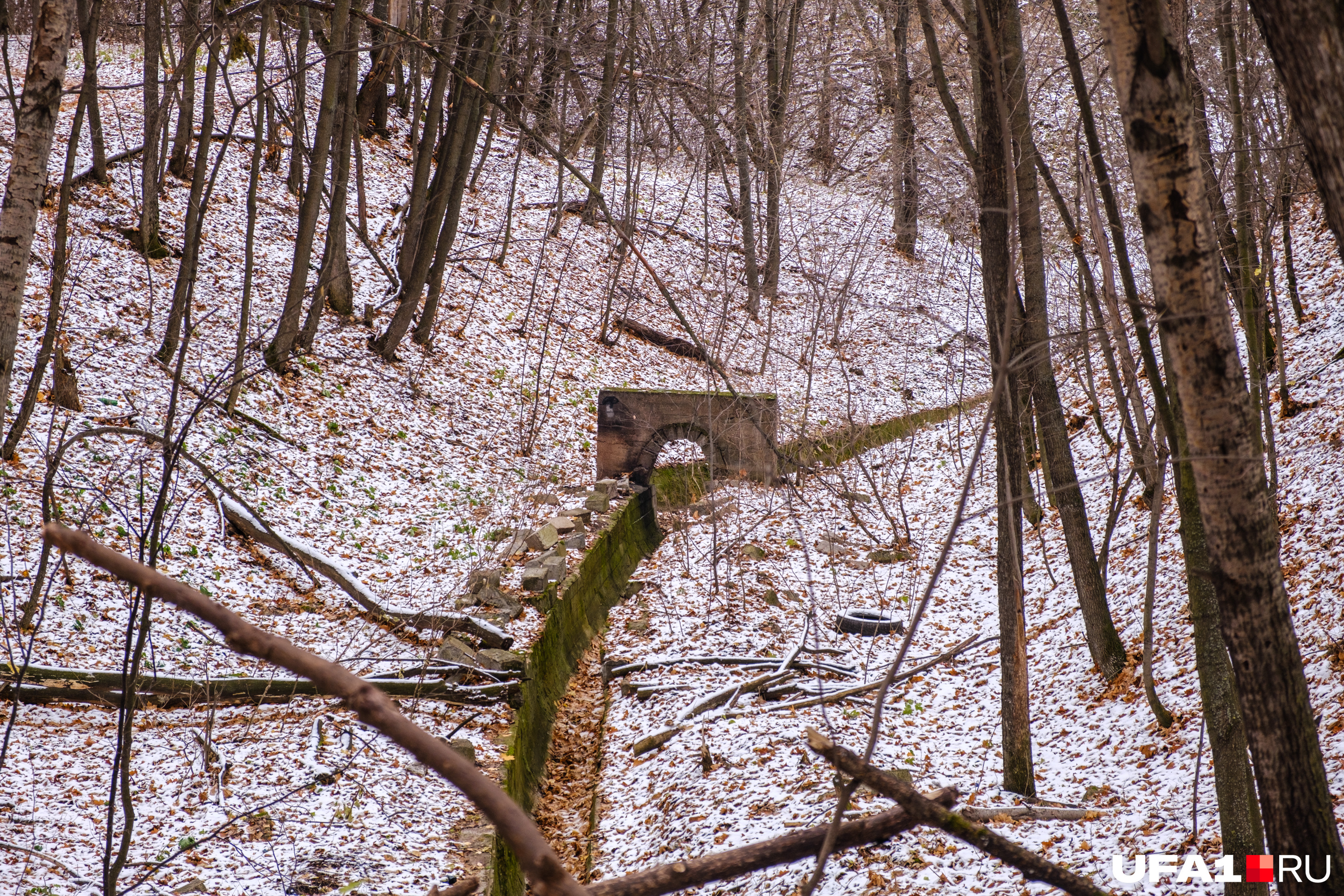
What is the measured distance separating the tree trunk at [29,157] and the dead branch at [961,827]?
3971 mm

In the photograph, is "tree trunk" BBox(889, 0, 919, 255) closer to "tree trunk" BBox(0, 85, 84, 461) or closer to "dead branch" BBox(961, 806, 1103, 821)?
"tree trunk" BBox(0, 85, 84, 461)

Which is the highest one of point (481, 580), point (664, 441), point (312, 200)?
point (312, 200)

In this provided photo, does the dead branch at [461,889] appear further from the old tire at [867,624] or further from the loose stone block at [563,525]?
the loose stone block at [563,525]

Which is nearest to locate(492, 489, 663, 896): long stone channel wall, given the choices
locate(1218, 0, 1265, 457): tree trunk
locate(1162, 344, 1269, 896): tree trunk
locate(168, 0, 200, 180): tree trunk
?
locate(1162, 344, 1269, 896): tree trunk

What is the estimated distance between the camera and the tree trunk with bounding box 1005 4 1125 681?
563 centimetres

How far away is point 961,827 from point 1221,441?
1295 mm

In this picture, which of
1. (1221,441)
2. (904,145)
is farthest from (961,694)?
(904,145)

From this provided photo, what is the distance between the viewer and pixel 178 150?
562 inches

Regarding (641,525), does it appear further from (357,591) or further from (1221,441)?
(1221,441)

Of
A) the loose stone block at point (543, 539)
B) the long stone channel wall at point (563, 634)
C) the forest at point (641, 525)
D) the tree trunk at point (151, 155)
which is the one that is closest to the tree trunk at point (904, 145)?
the forest at point (641, 525)

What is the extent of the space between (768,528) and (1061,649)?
524 centimetres

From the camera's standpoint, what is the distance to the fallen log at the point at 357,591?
7492 millimetres

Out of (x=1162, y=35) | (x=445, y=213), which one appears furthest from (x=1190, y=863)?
(x=445, y=213)

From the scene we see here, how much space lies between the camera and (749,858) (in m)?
2.59
